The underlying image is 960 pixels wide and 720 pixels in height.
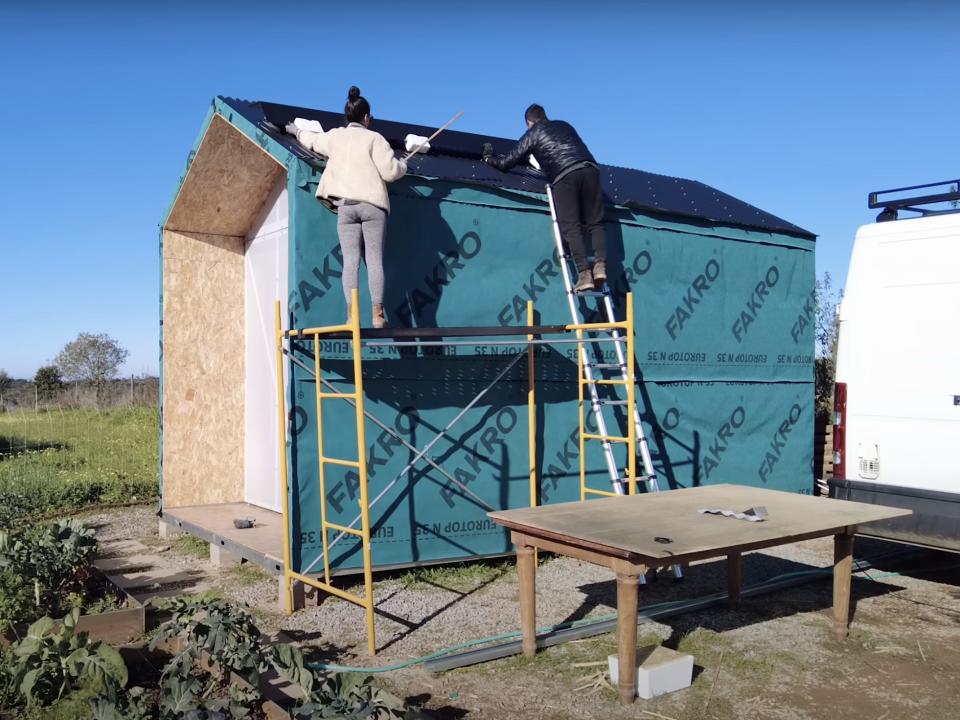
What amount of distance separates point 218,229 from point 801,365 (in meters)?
6.09

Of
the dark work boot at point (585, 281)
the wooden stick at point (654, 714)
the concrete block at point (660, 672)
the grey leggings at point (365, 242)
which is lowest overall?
the wooden stick at point (654, 714)

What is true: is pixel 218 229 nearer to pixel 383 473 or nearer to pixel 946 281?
pixel 383 473

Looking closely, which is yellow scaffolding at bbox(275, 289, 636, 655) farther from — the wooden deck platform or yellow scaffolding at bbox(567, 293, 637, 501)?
the wooden deck platform

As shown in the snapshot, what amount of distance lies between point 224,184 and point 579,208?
3081 mm

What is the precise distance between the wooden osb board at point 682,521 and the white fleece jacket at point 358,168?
7.68 feet

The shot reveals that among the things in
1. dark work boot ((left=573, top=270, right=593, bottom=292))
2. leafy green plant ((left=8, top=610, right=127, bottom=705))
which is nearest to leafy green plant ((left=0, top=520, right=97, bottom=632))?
leafy green plant ((left=8, top=610, right=127, bottom=705))

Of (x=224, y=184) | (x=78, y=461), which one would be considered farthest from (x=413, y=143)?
(x=78, y=461)

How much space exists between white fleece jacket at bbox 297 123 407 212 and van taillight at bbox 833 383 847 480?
11.6 feet

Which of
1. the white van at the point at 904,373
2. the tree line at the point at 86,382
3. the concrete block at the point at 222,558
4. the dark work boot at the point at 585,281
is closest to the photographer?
the white van at the point at 904,373

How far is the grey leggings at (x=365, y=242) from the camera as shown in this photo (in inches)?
223

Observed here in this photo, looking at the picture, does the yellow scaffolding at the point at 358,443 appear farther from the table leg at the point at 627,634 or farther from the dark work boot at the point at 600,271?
the table leg at the point at 627,634

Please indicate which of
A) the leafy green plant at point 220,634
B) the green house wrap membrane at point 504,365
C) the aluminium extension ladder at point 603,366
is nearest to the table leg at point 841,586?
the aluminium extension ladder at point 603,366

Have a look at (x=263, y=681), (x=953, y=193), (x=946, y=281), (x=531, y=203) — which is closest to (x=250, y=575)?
(x=263, y=681)

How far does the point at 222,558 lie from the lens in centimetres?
685
